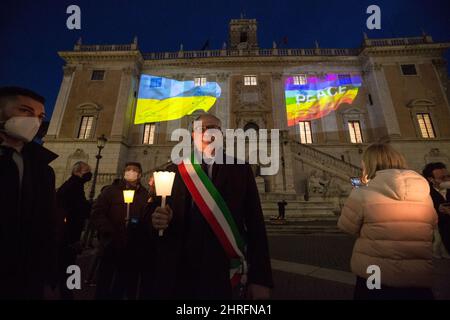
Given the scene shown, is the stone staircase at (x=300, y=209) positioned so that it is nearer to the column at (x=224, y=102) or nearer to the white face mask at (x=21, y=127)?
the column at (x=224, y=102)

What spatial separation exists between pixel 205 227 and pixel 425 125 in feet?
84.1

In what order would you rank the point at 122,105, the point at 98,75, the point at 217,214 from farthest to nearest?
the point at 98,75, the point at 122,105, the point at 217,214

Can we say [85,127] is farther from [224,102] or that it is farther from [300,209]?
[300,209]

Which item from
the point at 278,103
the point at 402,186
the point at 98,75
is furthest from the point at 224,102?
the point at 402,186

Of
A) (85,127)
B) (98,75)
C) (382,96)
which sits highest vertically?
(98,75)

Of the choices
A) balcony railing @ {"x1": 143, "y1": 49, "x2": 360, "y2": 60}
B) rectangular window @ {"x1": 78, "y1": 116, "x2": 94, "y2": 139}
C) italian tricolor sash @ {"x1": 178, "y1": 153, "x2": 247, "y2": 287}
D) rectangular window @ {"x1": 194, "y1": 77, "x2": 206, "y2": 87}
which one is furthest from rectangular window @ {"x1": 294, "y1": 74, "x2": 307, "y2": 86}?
italian tricolor sash @ {"x1": 178, "y1": 153, "x2": 247, "y2": 287}

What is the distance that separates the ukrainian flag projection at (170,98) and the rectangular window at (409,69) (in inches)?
727

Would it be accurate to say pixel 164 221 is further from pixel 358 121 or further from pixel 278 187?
pixel 358 121

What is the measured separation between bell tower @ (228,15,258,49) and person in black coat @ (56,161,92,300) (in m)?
26.0

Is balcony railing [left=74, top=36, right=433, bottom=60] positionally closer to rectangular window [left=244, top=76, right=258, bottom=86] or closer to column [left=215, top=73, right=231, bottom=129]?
rectangular window [left=244, top=76, right=258, bottom=86]

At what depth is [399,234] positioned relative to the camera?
1752 mm
